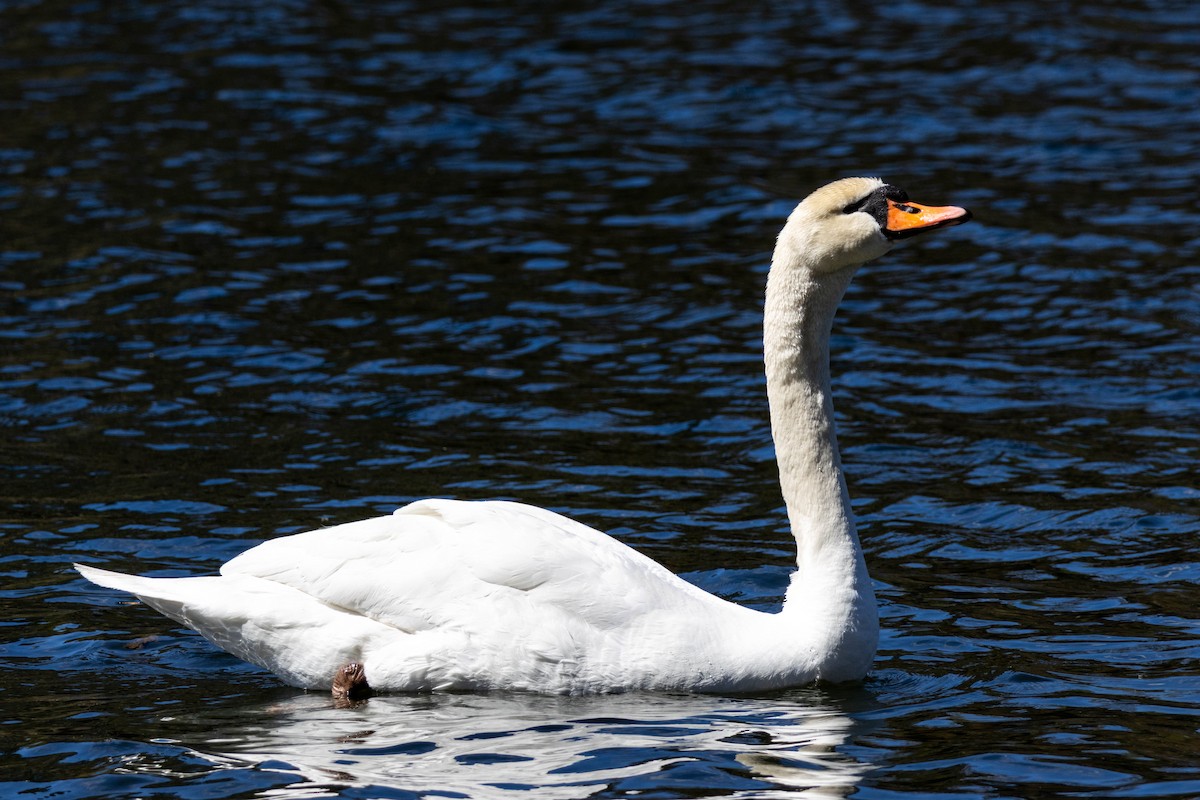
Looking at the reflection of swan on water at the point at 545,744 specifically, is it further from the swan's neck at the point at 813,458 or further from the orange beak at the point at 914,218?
the orange beak at the point at 914,218

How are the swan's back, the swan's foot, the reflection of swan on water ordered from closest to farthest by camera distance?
1. the reflection of swan on water
2. the swan's back
3. the swan's foot

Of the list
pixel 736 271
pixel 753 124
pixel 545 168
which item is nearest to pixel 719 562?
pixel 736 271

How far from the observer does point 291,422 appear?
11188mm

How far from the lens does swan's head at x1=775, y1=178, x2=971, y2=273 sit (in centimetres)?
735

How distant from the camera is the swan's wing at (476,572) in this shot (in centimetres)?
711

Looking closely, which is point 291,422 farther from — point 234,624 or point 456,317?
point 234,624

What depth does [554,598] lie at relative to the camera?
7102mm

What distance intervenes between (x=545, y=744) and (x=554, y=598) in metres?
0.75

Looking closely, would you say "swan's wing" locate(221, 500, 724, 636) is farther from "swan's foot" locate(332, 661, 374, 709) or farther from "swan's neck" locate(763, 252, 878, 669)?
"swan's neck" locate(763, 252, 878, 669)

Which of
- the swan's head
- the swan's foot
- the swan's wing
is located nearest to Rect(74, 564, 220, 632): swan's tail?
the swan's wing

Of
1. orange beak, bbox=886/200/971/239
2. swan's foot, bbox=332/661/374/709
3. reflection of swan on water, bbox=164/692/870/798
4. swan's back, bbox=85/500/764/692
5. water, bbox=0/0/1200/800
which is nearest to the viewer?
reflection of swan on water, bbox=164/692/870/798

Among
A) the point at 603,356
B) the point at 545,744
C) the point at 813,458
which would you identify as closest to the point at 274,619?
the point at 545,744

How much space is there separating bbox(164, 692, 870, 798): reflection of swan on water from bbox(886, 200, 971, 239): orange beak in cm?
191

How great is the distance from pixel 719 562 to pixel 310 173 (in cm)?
892
